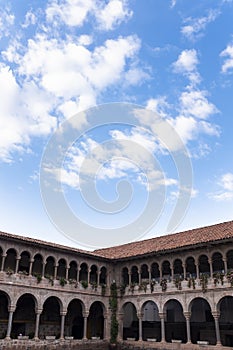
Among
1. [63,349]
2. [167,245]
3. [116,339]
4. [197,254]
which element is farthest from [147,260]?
[63,349]

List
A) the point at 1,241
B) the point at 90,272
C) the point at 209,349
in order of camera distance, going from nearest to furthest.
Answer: the point at 209,349 < the point at 1,241 < the point at 90,272

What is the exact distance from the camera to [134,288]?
97.1 feet

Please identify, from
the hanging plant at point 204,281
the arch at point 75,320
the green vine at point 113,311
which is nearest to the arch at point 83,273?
the arch at point 75,320

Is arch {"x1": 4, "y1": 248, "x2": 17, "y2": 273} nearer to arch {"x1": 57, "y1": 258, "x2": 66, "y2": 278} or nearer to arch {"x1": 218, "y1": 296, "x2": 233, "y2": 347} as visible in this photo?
arch {"x1": 57, "y1": 258, "x2": 66, "y2": 278}

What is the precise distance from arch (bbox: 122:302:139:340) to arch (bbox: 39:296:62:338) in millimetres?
5926

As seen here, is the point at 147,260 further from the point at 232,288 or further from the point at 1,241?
the point at 1,241

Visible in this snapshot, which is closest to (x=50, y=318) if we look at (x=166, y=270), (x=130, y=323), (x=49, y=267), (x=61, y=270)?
(x=61, y=270)

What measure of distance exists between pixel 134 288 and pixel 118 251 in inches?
194

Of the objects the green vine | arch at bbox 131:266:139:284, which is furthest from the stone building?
the green vine

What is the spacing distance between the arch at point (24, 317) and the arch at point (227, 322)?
14341 millimetres

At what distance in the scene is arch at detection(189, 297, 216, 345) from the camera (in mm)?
27859

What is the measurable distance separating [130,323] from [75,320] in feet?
16.8

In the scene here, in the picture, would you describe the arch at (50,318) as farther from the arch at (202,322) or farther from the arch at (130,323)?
the arch at (202,322)

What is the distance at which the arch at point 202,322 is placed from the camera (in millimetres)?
27859
